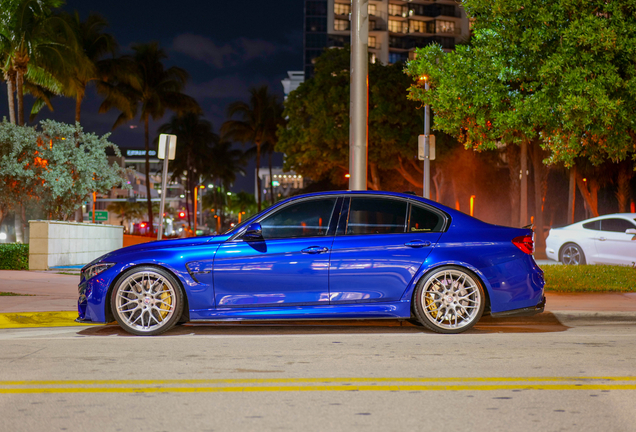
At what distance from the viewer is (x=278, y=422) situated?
428 cm

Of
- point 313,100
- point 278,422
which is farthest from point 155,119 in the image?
point 278,422

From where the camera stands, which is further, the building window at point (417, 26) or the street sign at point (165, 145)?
the building window at point (417, 26)

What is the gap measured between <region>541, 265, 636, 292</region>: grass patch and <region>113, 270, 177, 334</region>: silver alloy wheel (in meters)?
6.91

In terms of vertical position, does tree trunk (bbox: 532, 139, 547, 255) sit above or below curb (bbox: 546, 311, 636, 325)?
above

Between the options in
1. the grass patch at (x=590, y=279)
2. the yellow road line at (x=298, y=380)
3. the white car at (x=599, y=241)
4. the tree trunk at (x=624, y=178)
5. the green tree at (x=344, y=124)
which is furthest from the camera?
the green tree at (x=344, y=124)

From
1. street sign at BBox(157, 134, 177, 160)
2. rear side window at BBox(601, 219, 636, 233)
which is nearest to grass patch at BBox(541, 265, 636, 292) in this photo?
rear side window at BBox(601, 219, 636, 233)

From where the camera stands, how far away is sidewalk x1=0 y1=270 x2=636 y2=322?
901cm

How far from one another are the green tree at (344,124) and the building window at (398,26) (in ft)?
193

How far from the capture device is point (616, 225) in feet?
55.8

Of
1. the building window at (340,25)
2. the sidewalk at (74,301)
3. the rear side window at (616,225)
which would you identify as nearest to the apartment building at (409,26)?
the building window at (340,25)

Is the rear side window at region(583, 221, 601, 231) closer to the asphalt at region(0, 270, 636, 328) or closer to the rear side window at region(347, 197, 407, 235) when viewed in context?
the asphalt at region(0, 270, 636, 328)

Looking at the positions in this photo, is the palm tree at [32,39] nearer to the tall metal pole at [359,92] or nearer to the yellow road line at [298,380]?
the tall metal pole at [359,92]

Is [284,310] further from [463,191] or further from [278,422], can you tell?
[463,191]

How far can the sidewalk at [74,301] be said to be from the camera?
9.01 m
